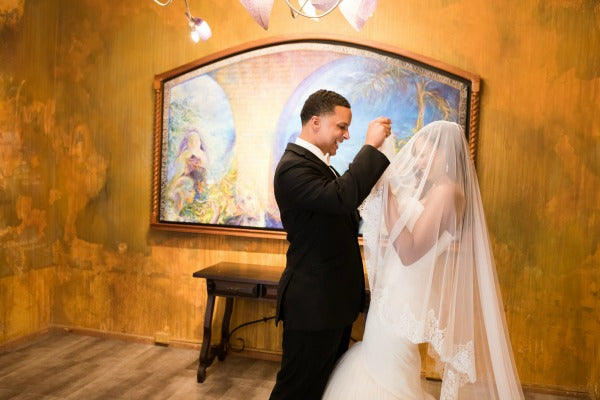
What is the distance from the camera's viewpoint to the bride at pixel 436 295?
6.30 ft

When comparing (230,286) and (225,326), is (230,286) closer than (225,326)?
Yes

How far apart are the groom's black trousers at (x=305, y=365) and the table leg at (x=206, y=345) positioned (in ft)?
4.68

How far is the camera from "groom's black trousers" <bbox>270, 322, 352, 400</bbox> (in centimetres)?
208

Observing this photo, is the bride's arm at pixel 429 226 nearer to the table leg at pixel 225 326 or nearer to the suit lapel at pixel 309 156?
the suit lapel at pixel 309 156

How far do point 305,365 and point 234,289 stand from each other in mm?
1411

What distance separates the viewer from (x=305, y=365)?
2.08 meters

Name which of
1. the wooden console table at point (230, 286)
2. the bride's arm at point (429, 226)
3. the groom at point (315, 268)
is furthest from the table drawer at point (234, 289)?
the bride's arm at point (429, 226)

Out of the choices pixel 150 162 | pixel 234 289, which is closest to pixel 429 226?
pixel 234 289

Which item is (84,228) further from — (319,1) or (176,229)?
(319,1)

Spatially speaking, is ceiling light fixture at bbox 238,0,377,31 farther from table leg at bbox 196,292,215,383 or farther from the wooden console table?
table leg at bbox 196,292,215,383

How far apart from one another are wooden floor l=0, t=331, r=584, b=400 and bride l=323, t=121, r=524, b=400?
132 centimetres

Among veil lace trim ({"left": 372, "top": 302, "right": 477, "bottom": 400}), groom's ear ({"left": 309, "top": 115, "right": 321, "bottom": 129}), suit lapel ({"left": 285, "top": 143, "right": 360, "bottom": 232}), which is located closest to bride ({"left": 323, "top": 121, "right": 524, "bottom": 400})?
veil lace trim ({"left": 372, "top": 302, "right": 477, "bottom": 400})

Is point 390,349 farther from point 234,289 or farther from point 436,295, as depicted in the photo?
point 234,289

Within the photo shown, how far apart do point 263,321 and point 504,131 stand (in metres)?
2.15
